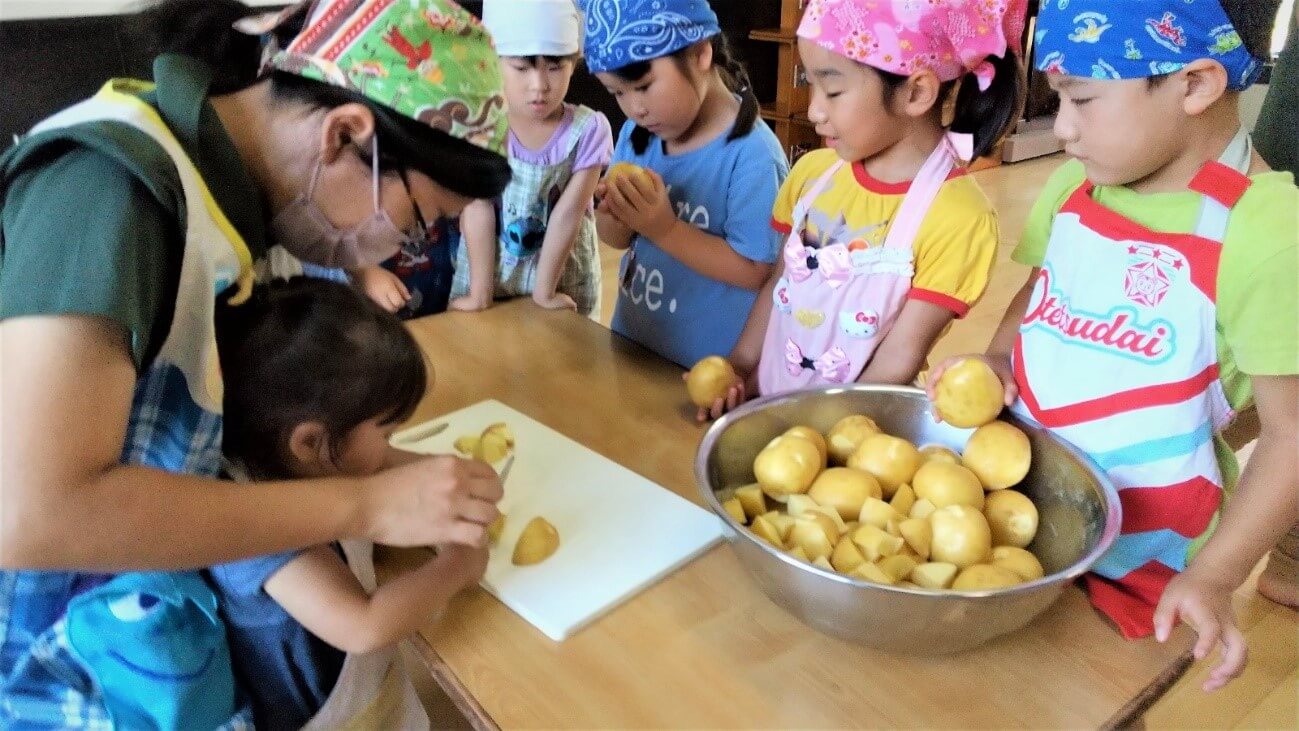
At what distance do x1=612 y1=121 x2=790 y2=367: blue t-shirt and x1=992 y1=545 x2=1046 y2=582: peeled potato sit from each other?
68 centimetres

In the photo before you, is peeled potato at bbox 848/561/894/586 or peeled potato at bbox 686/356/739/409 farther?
peeled potato at bbox 686/356/739/409

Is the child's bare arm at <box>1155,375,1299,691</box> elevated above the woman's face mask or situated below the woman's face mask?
below

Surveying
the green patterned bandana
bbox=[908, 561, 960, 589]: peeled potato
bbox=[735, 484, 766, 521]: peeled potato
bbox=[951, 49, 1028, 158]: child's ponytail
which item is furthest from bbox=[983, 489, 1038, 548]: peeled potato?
the green patterned bandana

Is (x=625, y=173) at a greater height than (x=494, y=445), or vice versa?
(x=625, y=173)

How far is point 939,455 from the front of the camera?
0.84 meters

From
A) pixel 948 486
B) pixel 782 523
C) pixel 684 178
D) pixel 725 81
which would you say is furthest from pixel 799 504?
pixel 725 81

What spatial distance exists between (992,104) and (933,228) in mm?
182

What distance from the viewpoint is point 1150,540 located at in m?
0.81

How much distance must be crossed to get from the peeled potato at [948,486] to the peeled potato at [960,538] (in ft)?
0.10

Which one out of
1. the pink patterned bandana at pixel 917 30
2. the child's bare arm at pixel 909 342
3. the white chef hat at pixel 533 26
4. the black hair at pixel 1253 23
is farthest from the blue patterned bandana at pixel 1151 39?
the white chef hat at pixel 533 26

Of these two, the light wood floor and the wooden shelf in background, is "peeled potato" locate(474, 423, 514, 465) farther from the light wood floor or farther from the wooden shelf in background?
the wooden shelf in background

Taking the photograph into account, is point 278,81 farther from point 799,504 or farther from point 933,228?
point 933,228

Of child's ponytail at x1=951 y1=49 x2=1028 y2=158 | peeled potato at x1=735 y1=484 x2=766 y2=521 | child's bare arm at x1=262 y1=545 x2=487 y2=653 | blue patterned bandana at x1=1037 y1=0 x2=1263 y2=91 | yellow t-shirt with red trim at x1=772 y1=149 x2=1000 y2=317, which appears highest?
blue patterned bandana at x1=1037 y1=0 x2=1263 y2=91

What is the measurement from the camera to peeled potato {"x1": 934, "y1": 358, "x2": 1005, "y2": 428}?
0.84 metres
